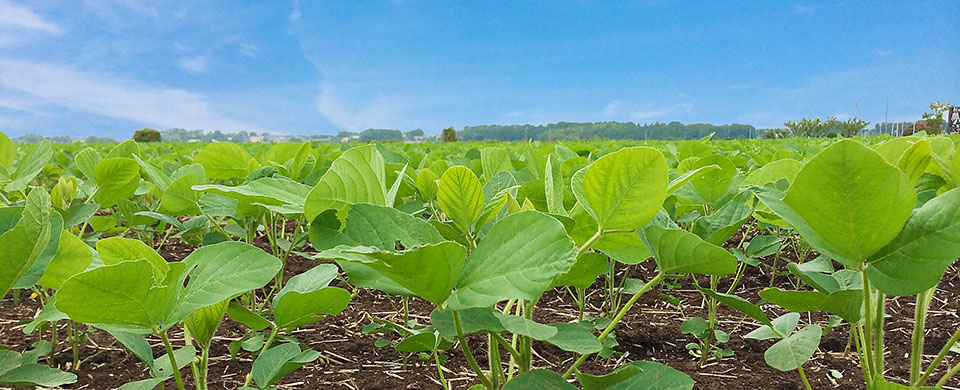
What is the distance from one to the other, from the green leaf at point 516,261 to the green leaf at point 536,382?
0.21 metres

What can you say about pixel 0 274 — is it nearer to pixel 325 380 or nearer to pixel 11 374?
pixel 11 374

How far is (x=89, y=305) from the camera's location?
581 mm

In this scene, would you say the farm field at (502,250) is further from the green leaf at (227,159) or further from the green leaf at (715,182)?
the green leaf at (227,159)

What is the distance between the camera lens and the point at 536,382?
2.29ft

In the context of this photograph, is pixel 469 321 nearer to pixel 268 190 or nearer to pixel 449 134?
pixel 268 190

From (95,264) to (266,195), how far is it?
28 cm

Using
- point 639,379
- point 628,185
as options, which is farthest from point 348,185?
point 639,379

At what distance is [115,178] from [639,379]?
4.34ft

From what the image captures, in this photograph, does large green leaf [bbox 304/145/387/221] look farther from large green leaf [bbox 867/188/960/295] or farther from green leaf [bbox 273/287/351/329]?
large green leaf [bbox 867/188/960/295]

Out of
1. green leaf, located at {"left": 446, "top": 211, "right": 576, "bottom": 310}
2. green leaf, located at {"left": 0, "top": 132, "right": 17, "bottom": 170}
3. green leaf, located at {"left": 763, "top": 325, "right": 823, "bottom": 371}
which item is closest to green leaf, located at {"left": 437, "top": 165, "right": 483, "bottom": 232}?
green leaf, located at {"left": 446, "top": 211, "right": 576, "bottom": 310}

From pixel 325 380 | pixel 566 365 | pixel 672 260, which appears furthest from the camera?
pixel 566 365

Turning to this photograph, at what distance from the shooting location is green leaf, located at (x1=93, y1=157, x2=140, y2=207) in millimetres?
1376

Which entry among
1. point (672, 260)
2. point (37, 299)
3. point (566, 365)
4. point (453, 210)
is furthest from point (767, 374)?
point (37, 299)

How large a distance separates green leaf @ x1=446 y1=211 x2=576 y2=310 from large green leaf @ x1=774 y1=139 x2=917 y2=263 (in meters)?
0.25
